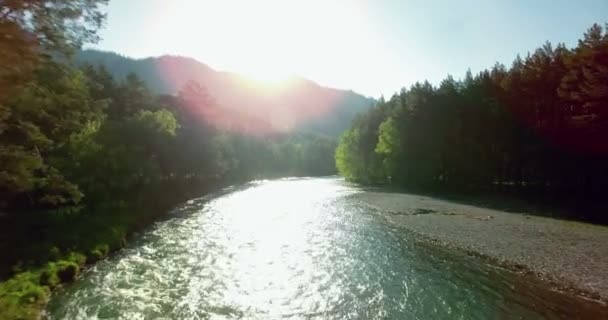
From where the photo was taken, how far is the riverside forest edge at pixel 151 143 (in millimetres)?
17672

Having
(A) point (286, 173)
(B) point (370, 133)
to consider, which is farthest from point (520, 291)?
(A) point (286, 173)

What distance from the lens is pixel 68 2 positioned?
13516 mm

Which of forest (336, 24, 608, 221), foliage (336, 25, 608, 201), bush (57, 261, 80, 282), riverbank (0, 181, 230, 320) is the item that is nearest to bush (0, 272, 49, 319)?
riverbank (0, 181, 230, 320)

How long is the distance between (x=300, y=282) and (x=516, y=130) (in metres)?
54.0

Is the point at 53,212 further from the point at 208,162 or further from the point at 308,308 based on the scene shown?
the point at 208,162

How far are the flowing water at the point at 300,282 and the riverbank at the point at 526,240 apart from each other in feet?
5.64

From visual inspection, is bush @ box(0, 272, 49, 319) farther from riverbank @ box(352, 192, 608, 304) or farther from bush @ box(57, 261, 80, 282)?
riverbank @ box(352, 192, 608, 304)

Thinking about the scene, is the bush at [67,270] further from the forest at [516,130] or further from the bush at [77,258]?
the forest at [516,130]

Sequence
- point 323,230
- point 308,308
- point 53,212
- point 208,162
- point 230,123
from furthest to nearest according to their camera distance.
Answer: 1. point 230,123
2. point 208,162
3. point 53,212
4. point 323,230
5. point 308,308

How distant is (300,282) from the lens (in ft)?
68.7

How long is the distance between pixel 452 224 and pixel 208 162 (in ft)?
185

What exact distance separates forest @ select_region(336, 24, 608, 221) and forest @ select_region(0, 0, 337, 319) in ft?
145

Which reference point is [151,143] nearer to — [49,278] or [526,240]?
[49,278]

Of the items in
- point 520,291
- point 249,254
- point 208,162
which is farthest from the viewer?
point 208,162
